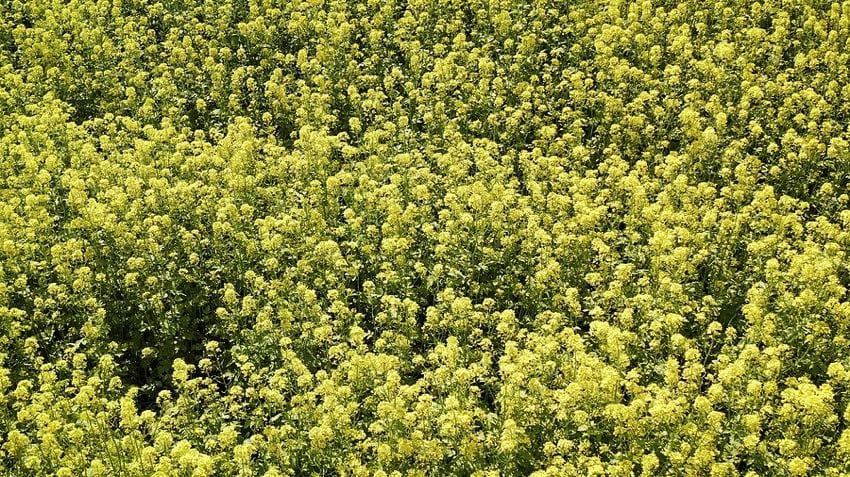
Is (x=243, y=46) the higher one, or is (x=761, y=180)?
(x=243, y=46)

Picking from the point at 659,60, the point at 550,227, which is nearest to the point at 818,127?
the point at 659,60

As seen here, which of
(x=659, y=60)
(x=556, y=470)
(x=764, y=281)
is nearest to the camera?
(x=556, y=470)

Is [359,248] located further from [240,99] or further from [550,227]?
[240,99]

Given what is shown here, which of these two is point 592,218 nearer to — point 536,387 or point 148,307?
point 536,387

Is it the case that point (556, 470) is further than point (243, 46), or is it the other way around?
point (243, 46)

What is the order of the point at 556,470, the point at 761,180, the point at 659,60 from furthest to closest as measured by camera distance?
the point at 659,60
the point at 761,180
the point at 556,470

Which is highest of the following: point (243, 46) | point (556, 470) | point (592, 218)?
point (243, 46)
